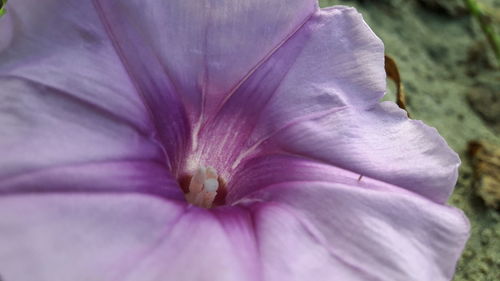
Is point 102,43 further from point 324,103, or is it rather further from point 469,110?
point 469,110

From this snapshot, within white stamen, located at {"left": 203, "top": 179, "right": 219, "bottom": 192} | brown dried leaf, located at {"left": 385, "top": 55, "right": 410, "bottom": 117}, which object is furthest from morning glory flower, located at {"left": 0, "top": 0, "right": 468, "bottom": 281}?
brown dried leaf, located at {"left": 385, "top": 55, "right": 410, "bottom": 117}

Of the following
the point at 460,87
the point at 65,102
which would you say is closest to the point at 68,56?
the point at 65,102

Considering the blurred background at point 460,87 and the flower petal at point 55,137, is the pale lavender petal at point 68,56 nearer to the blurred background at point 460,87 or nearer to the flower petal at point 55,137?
the flower petal at point 55,137

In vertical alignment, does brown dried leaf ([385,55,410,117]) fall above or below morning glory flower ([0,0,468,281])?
below

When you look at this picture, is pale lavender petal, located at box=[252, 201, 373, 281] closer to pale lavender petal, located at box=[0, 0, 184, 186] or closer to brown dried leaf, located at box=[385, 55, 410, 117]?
pale lavender petal, located at box=[0, 0, 184, 186]

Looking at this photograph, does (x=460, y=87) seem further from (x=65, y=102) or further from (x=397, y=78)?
(x=65, y=102)

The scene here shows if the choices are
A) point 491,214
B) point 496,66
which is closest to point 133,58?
point 491,214
